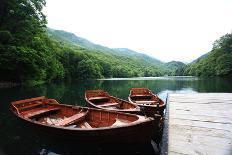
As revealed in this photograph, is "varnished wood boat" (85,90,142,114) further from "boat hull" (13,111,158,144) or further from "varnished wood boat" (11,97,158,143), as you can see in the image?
"boat hull" (13,111,158,144)

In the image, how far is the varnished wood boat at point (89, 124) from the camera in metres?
8.41

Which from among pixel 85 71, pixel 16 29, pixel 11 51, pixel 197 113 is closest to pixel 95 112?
pixel 197 113

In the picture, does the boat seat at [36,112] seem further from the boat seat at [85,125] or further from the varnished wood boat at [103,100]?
the boat seat at [85,125]

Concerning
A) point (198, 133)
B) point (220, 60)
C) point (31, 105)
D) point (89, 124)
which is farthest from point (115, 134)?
point (220, 60)

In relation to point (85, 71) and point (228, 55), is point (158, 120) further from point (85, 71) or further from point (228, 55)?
point (228, 55)

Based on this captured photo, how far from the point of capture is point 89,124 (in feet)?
37.3

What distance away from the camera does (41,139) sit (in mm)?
11266

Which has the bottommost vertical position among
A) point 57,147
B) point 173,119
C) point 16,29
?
point 57,147

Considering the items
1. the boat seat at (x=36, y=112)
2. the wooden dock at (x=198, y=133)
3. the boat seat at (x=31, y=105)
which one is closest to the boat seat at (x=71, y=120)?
the boat seat at (x=36, y=112)

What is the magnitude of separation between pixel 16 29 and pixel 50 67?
48.9 ft

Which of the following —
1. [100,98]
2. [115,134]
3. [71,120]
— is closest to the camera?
[115,134]

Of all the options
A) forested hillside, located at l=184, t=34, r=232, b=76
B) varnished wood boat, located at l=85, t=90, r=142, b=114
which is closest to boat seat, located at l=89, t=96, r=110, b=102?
varnished wood boat, located at l=85, t=90, r=142, b=114

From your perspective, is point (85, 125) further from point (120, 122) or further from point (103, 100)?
point (103, 100)

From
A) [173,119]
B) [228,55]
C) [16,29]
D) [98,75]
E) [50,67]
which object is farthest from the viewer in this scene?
[98,75]
